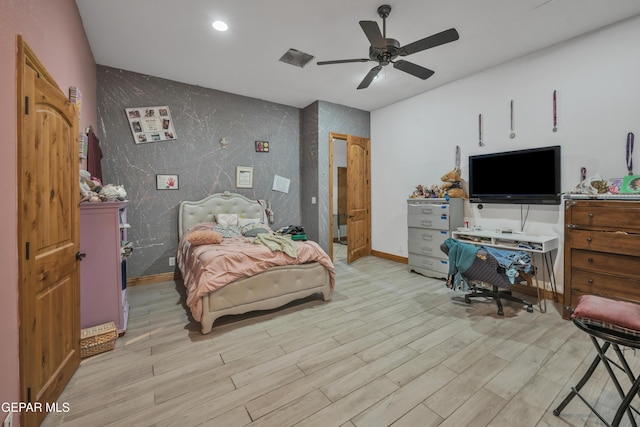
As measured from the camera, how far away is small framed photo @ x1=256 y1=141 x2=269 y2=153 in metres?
5.00

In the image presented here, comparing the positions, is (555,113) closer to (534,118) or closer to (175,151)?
(534,118)

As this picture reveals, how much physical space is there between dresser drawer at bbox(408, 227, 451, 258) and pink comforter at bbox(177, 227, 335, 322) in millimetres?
1791

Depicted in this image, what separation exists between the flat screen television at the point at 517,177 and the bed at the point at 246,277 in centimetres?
253

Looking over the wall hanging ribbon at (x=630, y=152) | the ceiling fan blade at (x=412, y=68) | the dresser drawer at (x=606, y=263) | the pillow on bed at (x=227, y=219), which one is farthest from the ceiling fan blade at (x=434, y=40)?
the pillow on bed at (x=227, y=219)

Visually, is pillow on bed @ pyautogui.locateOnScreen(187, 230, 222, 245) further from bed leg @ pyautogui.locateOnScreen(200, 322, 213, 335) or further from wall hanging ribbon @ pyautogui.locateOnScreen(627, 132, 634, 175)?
wall hanging ribbon @ pyautogui.locateOnScreen(627, 132, 634, 175)

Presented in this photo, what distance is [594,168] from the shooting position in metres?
2.99

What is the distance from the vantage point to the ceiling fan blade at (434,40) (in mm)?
2285

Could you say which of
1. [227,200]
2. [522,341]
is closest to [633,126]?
[522,341]

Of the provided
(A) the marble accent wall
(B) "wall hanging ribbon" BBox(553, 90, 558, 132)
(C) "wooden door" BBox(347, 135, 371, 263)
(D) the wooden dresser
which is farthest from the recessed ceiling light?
(D) the wooden dresser

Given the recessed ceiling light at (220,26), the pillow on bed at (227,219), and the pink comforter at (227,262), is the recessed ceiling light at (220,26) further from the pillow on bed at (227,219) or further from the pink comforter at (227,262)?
the pillow on bed at (227,219)

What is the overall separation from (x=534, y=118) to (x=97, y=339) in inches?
207

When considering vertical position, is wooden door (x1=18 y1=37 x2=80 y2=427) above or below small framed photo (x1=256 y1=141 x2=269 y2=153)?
below

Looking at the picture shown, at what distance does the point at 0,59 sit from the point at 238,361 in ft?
7.37

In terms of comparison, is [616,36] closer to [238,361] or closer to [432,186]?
[432,186]
